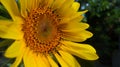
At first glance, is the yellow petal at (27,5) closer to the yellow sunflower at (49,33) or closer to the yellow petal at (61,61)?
the yellow sunflower at (49,33)

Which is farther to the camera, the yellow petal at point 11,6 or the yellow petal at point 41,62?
the yellow petal at point 41,62

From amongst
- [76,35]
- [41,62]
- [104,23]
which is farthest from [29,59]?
[104,23]

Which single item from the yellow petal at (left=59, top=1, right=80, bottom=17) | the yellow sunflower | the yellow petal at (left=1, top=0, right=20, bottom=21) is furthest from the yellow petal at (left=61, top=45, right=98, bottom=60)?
the yellow petal at (left=1, top=0, right=20, bottom=21)

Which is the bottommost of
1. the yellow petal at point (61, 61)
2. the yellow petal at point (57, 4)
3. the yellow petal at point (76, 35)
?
the yellow petal at point (61, 61)

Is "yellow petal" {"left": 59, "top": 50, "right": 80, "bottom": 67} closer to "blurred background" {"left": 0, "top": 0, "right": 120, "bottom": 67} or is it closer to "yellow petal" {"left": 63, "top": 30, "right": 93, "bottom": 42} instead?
"yellow petal" {"left": 63, "top": 30, "right": 93, "bottom": 42}

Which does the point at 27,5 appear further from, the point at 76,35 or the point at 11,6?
the point at 76,35

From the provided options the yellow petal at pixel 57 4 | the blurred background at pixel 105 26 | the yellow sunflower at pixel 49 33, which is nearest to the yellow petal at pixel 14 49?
the yellow sunflower at pixel 49 33

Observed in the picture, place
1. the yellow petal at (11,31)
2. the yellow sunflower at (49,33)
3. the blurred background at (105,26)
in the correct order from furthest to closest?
1. the blurred background at (105,26)
2. the yellow sunflower at (49,33)
3. the yellow petal at (11,31)
